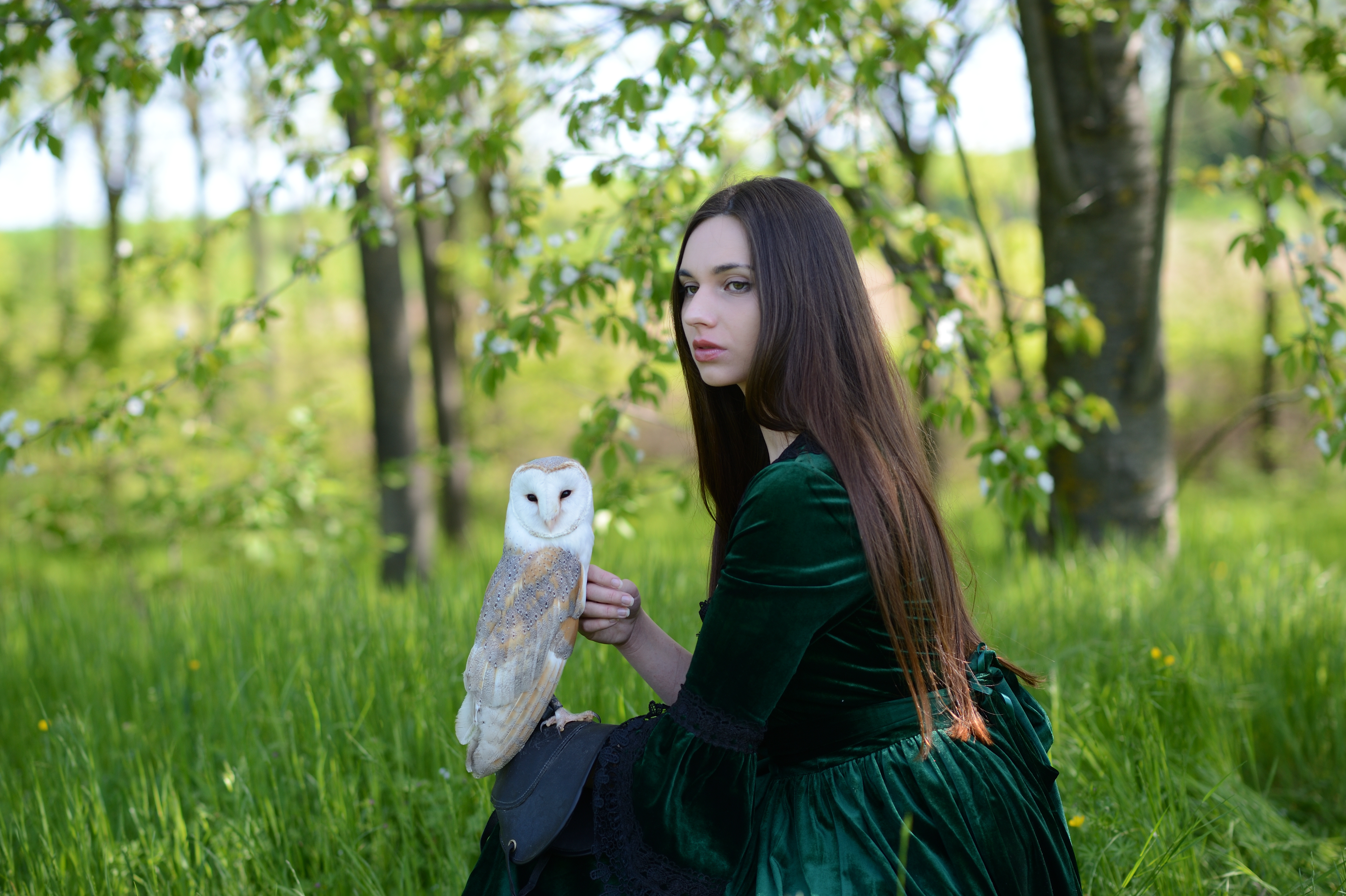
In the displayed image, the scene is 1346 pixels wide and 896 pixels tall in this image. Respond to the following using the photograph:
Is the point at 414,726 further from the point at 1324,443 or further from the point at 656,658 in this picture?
the point at 1324,443

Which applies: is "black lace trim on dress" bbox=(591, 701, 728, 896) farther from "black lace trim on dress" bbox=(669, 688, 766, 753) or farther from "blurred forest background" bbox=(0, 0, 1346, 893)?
"blurred forest background" bbox=(0, 0, 1346, 893)

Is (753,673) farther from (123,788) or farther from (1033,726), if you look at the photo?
(123,788)

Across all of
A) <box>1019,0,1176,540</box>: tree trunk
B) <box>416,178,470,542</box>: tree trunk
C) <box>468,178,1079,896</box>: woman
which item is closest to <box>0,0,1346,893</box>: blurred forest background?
<box>1019,0,1176,540</box>: tree trunk

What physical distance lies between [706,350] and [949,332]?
1354mm

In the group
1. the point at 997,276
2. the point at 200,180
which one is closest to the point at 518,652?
the point at 997,276

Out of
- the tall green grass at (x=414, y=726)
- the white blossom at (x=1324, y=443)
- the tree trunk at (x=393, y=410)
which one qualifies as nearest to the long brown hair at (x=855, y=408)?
the tall green grass at (x=414, y=726)

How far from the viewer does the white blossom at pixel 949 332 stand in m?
2.68

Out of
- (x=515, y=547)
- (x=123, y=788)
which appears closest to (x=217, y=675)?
(x=123, y=788)

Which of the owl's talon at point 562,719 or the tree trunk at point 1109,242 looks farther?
the tree trunk at point 1109,242

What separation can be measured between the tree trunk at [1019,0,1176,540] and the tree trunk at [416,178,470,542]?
4752 millimetres

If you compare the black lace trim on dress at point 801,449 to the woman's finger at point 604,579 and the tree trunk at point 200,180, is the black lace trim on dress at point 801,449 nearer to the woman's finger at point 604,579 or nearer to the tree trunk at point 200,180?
the woman's finger at point 604,579

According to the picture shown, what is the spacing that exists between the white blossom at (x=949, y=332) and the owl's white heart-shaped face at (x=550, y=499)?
62.1 inches

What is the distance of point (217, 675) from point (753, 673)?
212 cm

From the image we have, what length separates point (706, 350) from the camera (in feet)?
5.34
